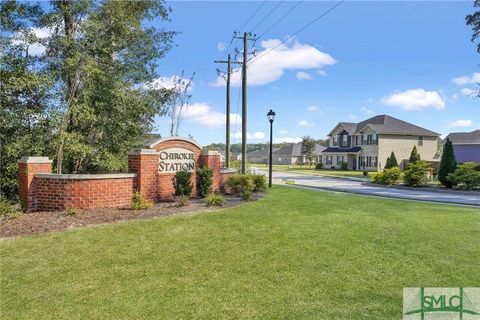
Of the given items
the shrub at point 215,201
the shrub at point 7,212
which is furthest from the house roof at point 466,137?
the shrub at point 7,212

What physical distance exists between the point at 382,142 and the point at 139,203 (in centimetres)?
4302

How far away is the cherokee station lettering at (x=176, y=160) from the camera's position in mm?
10859

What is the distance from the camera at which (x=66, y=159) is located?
13094 mm

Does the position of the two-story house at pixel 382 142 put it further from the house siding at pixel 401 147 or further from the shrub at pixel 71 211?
the shrub at pixel 71 211

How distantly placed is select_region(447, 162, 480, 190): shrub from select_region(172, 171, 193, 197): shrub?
56.3 feet

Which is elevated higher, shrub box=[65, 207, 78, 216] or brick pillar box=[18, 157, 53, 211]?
brick pillar box=[18, 157, 53, 211]

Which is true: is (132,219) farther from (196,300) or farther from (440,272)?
(440,272)

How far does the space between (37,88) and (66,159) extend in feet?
8.50

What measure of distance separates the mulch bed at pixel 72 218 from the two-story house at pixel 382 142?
4174 cm

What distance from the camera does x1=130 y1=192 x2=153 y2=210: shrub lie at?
9039mm

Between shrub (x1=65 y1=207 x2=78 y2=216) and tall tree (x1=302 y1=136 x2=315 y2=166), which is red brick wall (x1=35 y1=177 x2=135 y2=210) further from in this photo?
tall tree (x1=302 y1=136 x2=315 y2=166)

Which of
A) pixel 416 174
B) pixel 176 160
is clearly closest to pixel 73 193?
pixel 176 160

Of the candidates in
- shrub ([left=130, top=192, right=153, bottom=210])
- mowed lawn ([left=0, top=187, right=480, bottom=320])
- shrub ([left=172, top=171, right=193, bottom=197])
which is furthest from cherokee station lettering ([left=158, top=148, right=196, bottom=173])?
mowed lawn ([left=0, top=187, right=480, bottom=320])

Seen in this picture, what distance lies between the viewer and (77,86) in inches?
524
